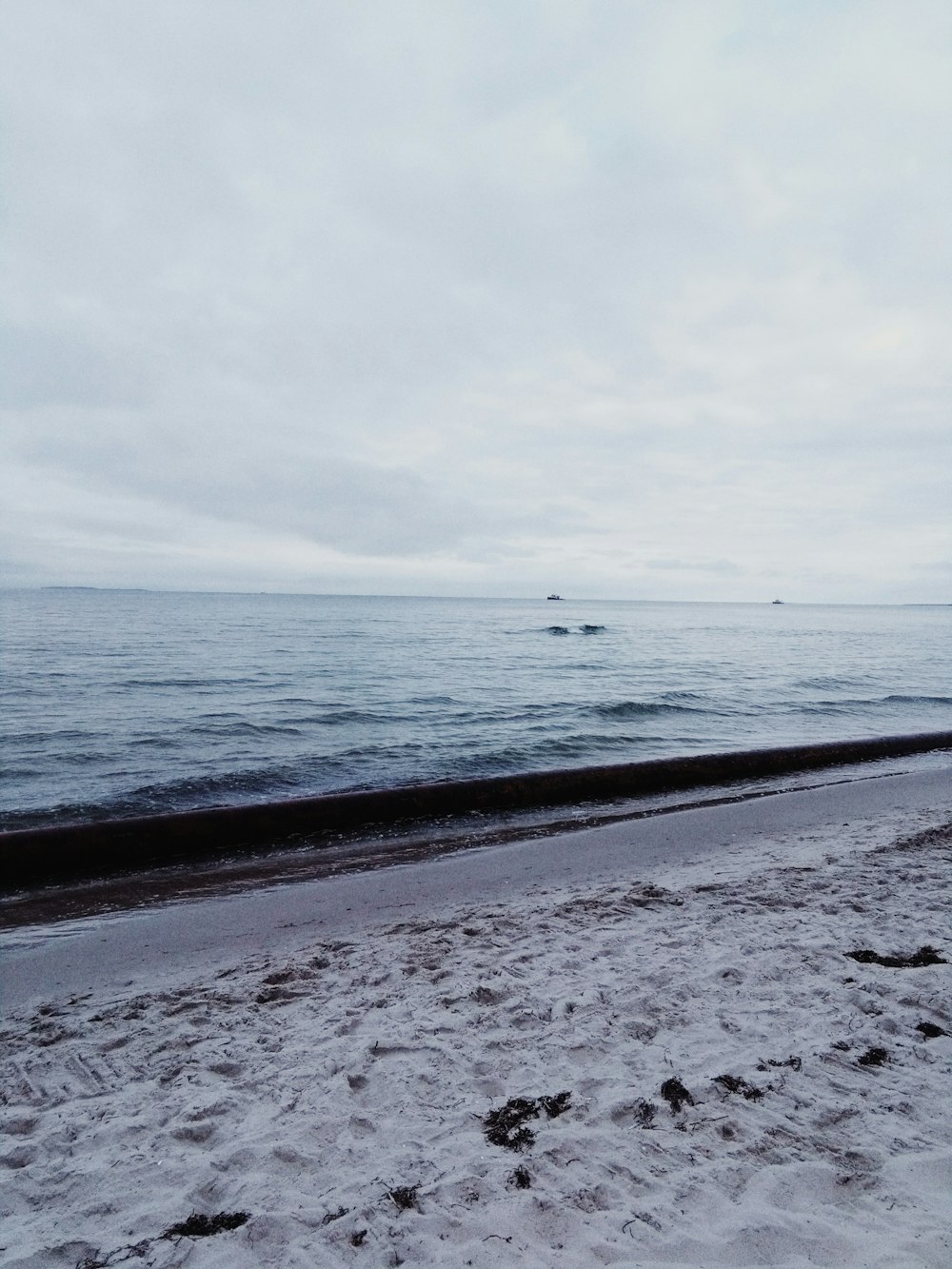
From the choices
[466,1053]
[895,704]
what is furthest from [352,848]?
[895,704]

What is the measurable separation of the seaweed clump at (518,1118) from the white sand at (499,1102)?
0.14 feet

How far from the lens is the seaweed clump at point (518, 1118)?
299 centimetres

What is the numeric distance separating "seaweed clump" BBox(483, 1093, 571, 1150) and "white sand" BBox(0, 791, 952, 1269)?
4cm

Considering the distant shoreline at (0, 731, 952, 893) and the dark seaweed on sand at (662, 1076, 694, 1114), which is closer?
the dark seaweed on sand at (662, 1076, 694, 1114)

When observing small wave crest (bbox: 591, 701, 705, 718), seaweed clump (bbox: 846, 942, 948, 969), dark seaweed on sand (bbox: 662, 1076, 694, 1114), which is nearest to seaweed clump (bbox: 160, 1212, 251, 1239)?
dark seaweed on sand (bbox: 662, 1076, 694, 1114)

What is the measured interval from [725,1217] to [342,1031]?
2.26 m

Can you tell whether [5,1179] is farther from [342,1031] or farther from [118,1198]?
[342,1031]

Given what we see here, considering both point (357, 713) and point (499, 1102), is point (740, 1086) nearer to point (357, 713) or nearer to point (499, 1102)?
point (499, 1102)

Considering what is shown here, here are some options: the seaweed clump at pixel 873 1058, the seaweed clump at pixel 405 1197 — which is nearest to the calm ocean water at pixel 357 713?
the seaweed clump at pixel 405 1197

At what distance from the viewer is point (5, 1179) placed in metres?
2.84

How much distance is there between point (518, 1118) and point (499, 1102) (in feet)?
0.47

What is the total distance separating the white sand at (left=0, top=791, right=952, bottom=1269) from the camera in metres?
2.52

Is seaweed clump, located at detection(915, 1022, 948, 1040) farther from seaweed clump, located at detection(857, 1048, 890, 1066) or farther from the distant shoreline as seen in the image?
the distant shoreline

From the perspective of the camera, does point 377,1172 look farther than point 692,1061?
No
